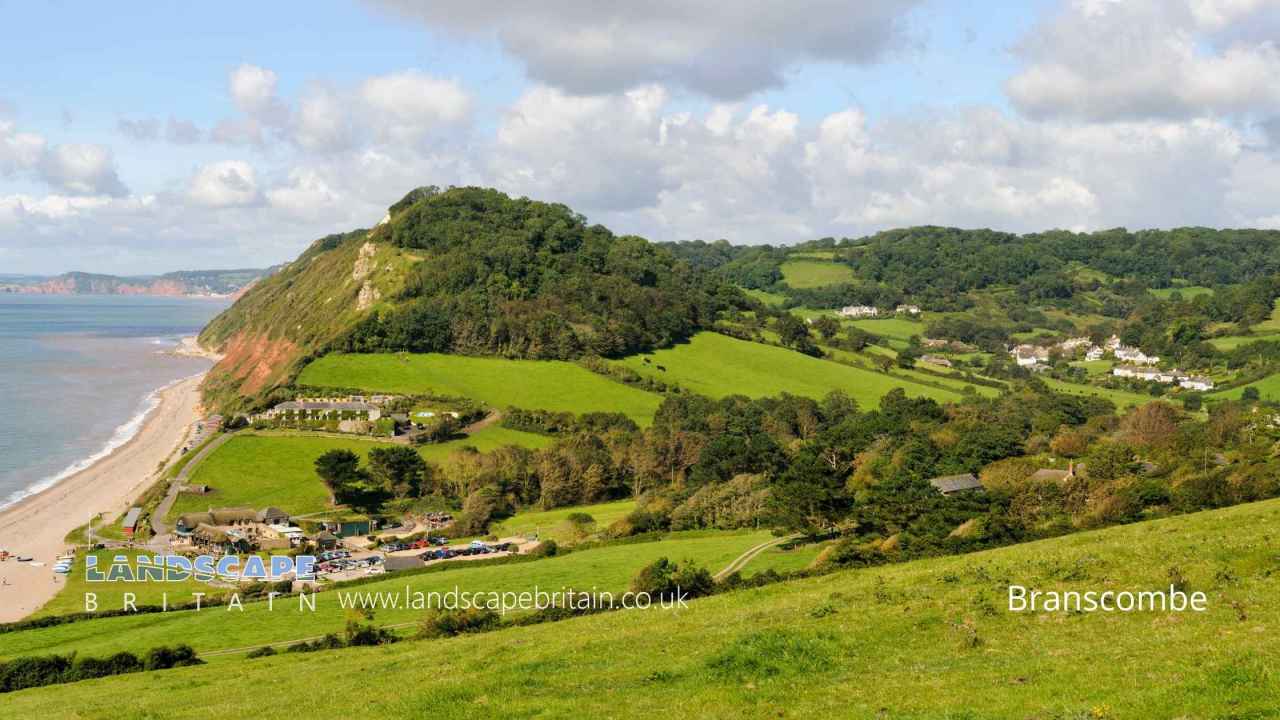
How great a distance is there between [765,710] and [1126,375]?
163007 millimetres

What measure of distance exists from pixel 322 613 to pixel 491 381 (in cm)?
7228

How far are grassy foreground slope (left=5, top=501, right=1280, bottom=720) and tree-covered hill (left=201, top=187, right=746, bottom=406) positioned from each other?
297ft

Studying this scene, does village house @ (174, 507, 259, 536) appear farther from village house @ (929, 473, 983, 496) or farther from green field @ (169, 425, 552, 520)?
village house @ (929, 473, 983, 496)

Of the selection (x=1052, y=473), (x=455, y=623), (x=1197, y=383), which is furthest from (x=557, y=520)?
(x=1197, y=383)

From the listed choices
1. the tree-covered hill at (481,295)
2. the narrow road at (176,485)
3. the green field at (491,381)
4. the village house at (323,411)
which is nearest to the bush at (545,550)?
the narrow road at (176,485)

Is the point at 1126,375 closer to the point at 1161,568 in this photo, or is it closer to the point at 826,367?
the point at 826,367

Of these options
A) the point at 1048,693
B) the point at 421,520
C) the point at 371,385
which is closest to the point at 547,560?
the point at 421,520

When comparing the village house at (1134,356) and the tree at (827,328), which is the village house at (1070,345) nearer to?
the village house at (1134,356)

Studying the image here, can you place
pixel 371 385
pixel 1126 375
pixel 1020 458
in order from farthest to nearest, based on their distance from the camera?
1. pixel 1126 375
2. pixel 371 385
3. pixel 1020 458

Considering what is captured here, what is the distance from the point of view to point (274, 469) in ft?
271

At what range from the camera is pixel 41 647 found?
42.9m

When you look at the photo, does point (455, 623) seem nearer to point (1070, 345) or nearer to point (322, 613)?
point (322, 613)

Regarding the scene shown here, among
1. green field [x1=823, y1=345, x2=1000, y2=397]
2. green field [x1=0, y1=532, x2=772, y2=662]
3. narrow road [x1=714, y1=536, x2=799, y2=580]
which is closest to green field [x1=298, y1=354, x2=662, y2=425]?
green field [x1=823, y1=345, x2=1000, y2=397]

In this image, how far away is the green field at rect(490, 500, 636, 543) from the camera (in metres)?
68.7
